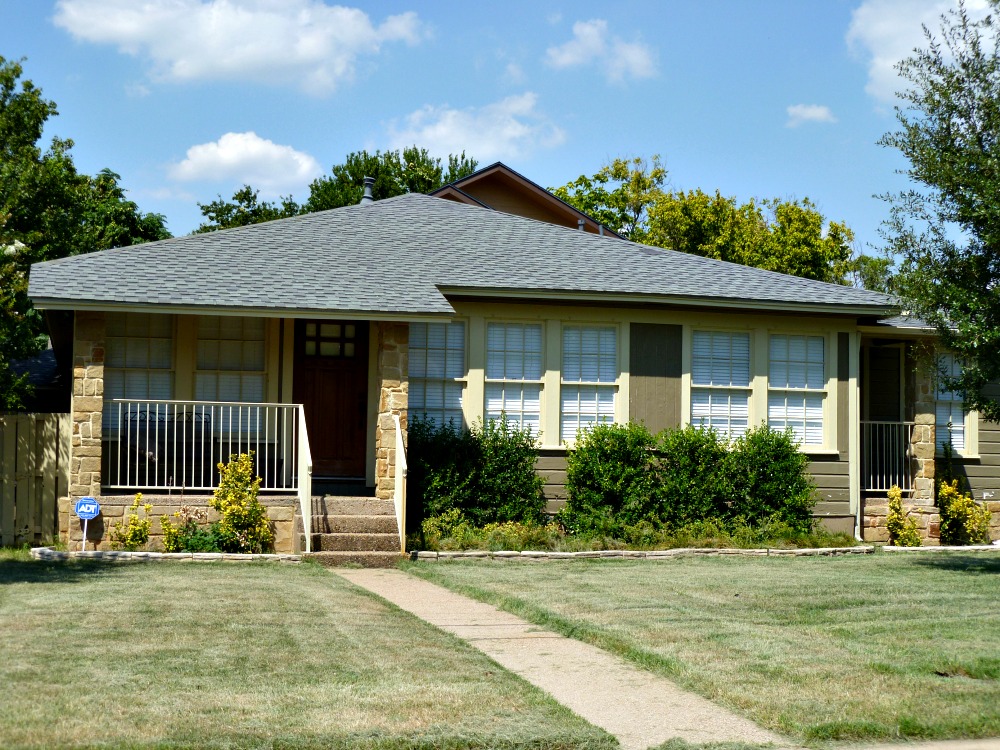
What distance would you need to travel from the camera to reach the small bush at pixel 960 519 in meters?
17.0

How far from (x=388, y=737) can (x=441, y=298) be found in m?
9.23

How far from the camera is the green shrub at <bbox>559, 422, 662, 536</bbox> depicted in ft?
49.1

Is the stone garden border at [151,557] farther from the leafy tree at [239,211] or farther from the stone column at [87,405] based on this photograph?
the leafy tree at [239,211]

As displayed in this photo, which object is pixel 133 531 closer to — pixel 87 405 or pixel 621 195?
pixel 87 405

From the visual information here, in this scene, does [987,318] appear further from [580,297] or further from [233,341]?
[233,341]

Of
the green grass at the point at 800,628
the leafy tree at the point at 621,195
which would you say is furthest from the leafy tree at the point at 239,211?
the green grass at the point at 800,628

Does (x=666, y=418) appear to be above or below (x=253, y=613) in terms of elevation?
above

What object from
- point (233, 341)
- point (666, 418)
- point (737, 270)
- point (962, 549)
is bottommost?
point (962, 549)

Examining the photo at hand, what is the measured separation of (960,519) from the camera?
17.1 metres

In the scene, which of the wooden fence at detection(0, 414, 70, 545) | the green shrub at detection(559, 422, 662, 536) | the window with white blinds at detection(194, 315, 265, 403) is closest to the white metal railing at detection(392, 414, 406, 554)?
the window with white blinds at detection(194, 315, 265, 403)

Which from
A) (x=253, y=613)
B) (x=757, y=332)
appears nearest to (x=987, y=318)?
(x=757, y=332)

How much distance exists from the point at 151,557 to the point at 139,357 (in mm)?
3274

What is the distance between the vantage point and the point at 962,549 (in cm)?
1563

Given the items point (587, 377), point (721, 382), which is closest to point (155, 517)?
point (587, 377)
